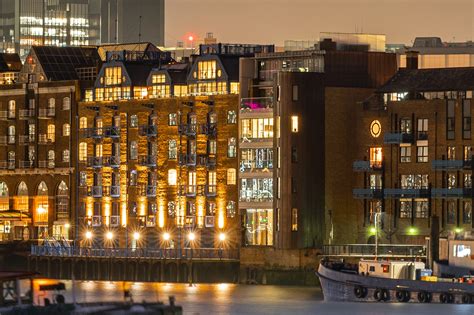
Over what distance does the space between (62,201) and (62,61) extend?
11391 mm

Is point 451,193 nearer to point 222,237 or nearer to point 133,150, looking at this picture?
point 222,237

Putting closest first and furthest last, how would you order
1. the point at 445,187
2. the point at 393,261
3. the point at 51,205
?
the point at 393,261 < the point at 445,187 < the point at 51,205

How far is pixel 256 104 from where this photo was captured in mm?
152250

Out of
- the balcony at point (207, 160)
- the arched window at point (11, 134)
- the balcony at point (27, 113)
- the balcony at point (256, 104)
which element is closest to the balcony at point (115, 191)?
the balcony at point (207, 160)

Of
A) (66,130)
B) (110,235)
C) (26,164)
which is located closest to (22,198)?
(26,164)

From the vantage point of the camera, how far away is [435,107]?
146 meters

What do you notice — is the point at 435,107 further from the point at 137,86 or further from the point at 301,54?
the point at 137,86

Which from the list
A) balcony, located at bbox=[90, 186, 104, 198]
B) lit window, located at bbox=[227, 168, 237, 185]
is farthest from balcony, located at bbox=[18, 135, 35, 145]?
lit window, located at bbox=[227, 168, 237, 185]

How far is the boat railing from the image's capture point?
5527 inches

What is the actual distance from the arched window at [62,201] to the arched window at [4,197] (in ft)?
18.4

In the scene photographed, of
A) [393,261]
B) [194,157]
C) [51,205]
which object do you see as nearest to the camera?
[393,261]

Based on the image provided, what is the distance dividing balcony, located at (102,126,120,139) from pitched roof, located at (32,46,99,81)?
9.71 m

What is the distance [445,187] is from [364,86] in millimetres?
10234

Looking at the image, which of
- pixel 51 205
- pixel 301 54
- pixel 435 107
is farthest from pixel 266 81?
pixel 51 205
